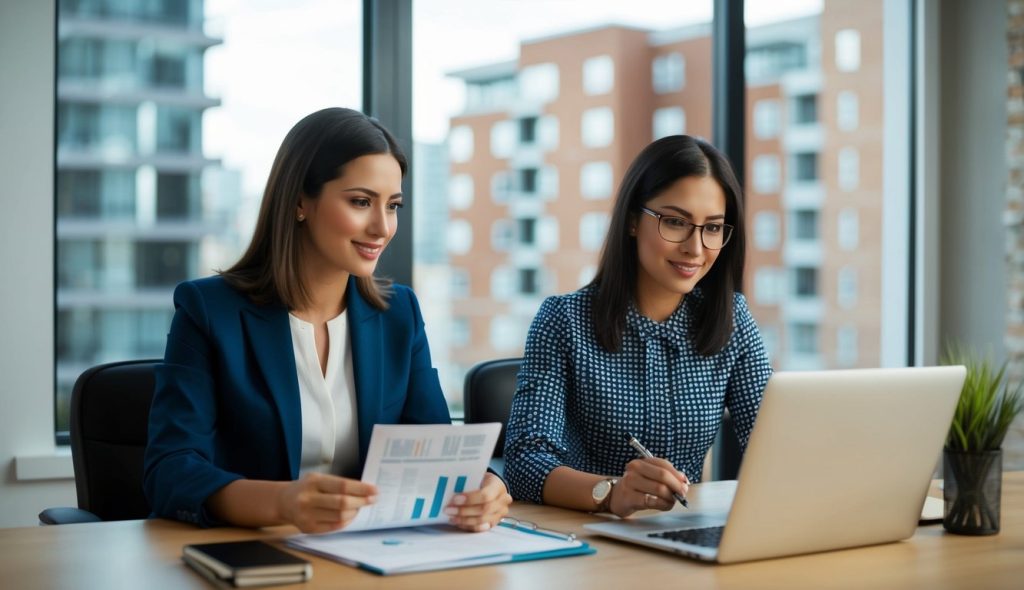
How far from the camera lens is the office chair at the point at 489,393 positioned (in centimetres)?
251

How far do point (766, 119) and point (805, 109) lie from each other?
220mm

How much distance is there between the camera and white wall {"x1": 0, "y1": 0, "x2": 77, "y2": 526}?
286cm

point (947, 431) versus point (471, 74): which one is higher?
point (471, 74)

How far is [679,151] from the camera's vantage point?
2205 millimetres

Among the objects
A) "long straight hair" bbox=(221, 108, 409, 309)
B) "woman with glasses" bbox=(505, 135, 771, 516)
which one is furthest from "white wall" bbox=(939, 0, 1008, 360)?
"long straight hair" bbox=(221, 108, 409, 309)

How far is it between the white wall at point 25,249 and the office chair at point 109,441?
2.50 feet

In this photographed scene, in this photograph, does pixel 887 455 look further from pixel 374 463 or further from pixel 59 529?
pixel 59 529

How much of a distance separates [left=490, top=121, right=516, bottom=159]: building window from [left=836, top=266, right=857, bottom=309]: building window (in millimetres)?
1481

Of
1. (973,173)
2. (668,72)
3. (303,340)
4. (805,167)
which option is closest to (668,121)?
(668,72)

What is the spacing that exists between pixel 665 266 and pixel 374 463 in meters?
0.92

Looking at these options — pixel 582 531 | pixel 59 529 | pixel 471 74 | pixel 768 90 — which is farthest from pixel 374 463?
pixel 768 90

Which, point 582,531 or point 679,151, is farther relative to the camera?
point 679,151

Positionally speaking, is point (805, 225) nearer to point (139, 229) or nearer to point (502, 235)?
point (502, 235)

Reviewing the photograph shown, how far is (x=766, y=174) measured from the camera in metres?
4.08
